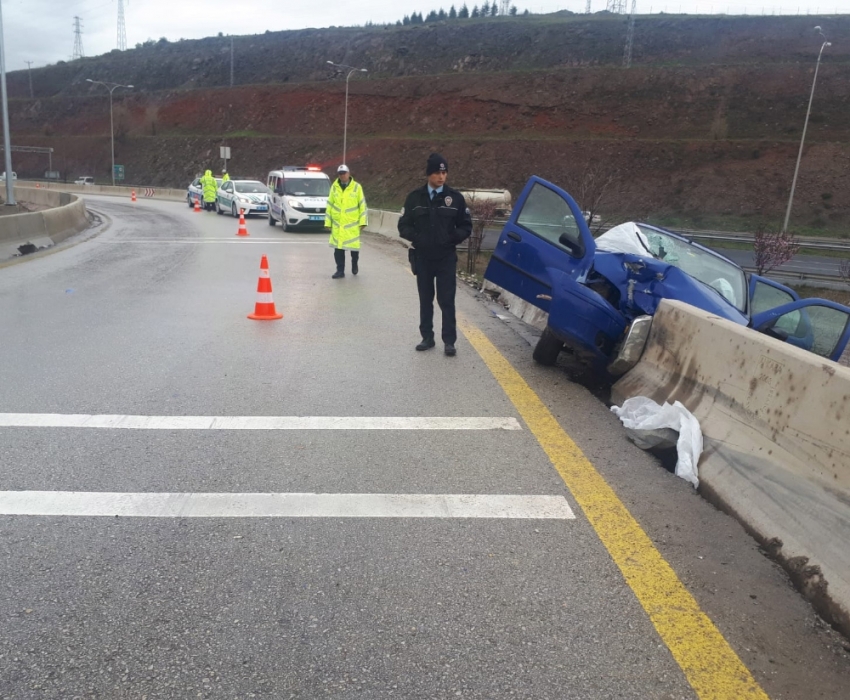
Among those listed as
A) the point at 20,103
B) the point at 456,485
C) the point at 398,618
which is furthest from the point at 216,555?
the point at 20,103

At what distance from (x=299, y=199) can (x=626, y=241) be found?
1733 cm

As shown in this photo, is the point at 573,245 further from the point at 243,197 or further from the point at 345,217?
the point at 243,197

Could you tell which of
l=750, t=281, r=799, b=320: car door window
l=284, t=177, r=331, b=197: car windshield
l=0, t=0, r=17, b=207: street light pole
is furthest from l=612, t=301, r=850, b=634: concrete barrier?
l=0, t=0, r=17, b=207: street light pole

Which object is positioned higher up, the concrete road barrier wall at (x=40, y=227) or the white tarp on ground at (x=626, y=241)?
the white tarp on ground at (x=626, y=241)

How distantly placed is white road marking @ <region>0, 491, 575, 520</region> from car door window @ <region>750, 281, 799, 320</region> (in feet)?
14.1

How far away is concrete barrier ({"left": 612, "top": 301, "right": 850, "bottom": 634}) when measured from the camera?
10.5 ft

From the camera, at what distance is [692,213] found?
45344mm

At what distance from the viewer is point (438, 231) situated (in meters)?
7.29

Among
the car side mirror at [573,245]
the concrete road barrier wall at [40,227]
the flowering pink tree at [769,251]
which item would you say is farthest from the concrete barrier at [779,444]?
the flowering pink tree at [769,251]

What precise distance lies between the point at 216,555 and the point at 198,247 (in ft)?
51.2

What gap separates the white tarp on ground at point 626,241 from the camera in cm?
683

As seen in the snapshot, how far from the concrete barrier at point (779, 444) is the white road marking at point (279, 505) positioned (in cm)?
96

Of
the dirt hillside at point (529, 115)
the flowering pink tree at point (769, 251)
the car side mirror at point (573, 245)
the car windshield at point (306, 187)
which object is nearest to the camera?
the car side mirror at point (573, 245)

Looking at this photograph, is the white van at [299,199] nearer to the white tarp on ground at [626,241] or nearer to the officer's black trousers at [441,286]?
the officer's black trousers at [441,286]
